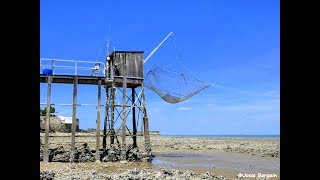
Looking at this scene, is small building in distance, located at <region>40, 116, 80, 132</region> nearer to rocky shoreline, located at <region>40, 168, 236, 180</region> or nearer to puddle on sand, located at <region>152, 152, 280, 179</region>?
puddle on sand, located at <region>152, 152, 280, 179</region>

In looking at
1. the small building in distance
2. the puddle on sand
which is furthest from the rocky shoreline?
the small building in distance

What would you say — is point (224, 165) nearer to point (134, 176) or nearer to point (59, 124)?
point (134, 176)

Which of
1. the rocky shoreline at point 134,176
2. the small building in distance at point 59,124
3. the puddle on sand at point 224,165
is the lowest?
the puddle on sand at point 224,165

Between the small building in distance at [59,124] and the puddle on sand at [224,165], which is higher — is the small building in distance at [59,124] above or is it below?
above

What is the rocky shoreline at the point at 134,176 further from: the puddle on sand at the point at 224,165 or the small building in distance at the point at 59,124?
the small building in distance at the point at 59,124

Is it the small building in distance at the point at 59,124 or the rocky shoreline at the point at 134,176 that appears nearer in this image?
the rocky shoreline at the point at 134,176

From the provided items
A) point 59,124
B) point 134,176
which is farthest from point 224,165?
point 59,124

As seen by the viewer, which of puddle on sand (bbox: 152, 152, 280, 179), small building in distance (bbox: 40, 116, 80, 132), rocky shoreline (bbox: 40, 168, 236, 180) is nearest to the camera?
rocky shoreline (bbox: 40, 168, 236, 180)

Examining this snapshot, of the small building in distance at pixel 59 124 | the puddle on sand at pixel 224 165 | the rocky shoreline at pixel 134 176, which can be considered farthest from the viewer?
the small building in distance at pixel 59 124

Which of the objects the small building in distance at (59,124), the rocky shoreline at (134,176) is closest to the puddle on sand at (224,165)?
the rocky shoreline at (134,176)
